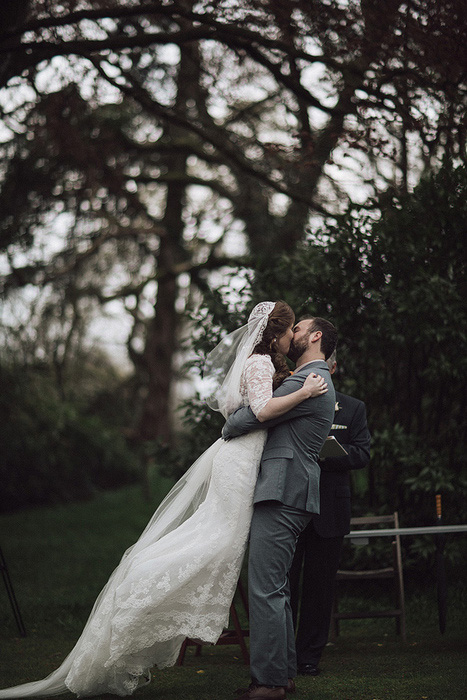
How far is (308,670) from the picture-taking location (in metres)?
5.02

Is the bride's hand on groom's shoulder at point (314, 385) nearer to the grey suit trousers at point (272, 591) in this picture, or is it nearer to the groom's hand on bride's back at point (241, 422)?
the groom's hand on bride's back at point (241, 422)

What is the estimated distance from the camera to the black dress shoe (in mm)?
5008

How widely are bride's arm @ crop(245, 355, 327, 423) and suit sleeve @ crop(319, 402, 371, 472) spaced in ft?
3.35

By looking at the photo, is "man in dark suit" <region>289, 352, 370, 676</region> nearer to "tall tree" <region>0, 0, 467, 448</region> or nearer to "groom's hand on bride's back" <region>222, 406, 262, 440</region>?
"groom's hand on bride's back" <region>222, 406, 262, 440</region>

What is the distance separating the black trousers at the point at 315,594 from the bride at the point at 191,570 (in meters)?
0.82

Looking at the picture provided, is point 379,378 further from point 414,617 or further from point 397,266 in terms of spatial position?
point 414,617

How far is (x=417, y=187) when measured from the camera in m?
6.94

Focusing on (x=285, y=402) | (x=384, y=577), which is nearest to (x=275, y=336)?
(x=285, y=402)

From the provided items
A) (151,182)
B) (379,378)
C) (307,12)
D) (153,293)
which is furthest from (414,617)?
(153,293)

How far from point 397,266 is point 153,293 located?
45.9ft

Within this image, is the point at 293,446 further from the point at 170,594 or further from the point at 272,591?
the point at 170,594

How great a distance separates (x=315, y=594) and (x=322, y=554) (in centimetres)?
26

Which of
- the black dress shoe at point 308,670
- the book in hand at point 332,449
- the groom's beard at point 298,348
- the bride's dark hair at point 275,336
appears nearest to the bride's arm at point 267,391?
the bride's dark hair at point 275,336

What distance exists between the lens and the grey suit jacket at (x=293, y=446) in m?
4.39
